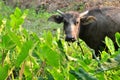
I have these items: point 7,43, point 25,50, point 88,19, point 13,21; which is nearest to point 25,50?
point 25,50

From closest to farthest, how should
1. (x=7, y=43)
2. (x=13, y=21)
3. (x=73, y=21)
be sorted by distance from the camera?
(x=7, y=43), (x=13, y=21), (x=73, y=21)

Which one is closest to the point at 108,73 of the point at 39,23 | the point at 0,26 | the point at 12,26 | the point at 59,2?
the point at 12,26

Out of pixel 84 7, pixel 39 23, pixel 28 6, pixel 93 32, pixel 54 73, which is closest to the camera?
pixel 54 73

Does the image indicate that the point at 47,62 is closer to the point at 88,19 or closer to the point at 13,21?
the point at 13,21

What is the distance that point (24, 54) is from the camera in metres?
1.11

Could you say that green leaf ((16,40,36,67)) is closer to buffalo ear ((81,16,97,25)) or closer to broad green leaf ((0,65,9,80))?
broad green leaf ((0,65,9,80))

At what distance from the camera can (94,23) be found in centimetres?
980

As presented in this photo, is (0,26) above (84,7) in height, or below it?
above

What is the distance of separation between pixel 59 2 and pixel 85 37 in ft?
33.5

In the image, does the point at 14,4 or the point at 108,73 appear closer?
the point at 108,73

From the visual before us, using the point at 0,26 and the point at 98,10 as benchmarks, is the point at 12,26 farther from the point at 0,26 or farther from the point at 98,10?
the point at 98,10

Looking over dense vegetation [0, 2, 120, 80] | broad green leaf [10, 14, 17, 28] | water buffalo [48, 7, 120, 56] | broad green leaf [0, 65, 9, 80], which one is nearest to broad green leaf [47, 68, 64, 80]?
dense vegetation [0, 2, 120, 80]

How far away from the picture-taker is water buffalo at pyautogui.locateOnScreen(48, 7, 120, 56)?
9445 millimetres

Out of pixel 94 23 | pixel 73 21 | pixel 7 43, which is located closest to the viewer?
pixel 7 43
